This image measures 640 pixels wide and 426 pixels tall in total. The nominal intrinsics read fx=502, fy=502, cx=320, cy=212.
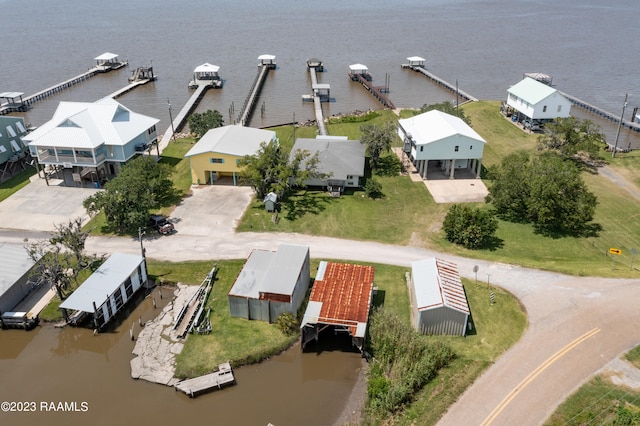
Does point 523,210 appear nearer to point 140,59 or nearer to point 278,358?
point 278,358

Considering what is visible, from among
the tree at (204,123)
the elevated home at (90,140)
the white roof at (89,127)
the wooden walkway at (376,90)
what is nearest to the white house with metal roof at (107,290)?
the elevated home at (90,140)

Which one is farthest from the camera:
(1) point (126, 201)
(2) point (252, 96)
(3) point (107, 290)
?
(2) point (252, 96)

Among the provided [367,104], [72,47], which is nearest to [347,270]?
[367,104]

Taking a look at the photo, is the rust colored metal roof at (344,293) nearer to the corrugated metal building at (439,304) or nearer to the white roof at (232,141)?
the corrugated metal building at (439,304)

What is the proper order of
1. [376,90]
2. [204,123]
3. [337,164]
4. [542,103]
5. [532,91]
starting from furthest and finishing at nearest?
[376,90] → [532,91] → [542,103] → [204,123] → [337,164]

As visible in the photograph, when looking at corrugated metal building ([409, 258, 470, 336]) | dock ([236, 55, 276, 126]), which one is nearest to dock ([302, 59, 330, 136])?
dock ([236, 55, 276, 126])

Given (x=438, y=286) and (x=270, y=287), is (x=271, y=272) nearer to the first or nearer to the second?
(x=270, y=287)

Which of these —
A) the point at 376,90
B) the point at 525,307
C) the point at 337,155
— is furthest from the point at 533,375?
the point at 376,90
